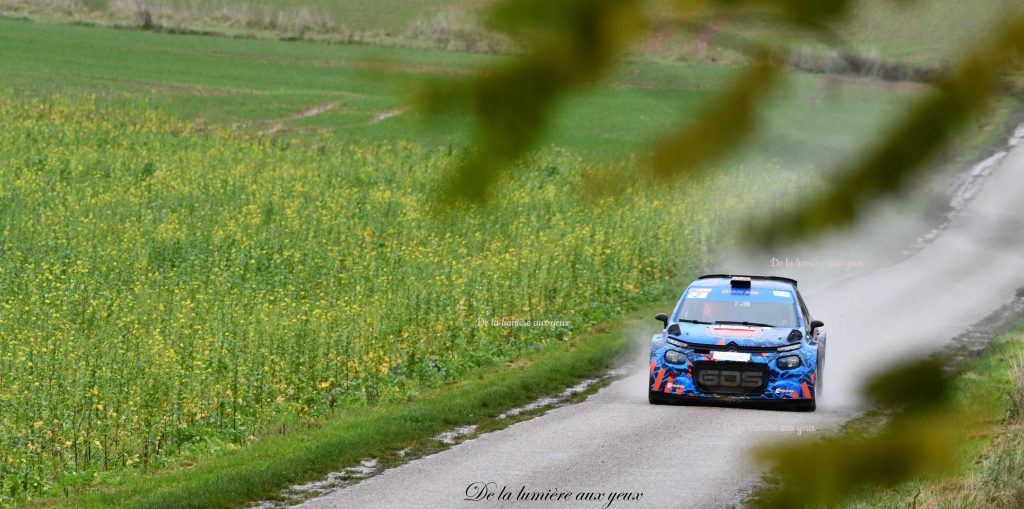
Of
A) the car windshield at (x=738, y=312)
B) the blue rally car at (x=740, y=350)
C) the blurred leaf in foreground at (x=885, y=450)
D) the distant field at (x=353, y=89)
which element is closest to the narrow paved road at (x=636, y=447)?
the blue rally car at (x=740, y=350)

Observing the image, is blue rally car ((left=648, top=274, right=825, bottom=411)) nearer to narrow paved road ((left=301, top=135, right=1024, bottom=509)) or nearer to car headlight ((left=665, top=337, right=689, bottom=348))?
car headlight ((left=665, top=337, right=689, bottom=348))

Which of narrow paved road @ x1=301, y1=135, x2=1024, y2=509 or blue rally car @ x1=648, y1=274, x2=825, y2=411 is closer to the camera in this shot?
narrow paved road @ x1=301, y1=135, x2=1024, y2=509

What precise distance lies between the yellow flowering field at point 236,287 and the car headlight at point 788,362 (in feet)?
7.91

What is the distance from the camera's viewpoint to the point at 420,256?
83.4ft

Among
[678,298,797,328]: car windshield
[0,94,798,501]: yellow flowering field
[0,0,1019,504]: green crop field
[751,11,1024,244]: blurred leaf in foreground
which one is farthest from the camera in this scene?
[678,298,797,328]: car windshield

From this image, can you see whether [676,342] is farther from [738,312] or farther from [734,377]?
[738,312]

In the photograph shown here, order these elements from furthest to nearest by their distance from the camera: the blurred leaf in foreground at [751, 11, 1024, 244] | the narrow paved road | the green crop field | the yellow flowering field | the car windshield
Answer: the car windshield → the yellow flowering field → the narrow paved road → the green crop field → the blurred leaf in foreground at [751, 11, 1024, 244]

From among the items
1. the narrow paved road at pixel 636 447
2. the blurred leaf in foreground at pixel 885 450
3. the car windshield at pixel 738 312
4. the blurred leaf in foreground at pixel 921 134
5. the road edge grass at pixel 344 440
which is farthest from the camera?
the car windshield at pixel 738 312

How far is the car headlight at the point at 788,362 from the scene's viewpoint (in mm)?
14828

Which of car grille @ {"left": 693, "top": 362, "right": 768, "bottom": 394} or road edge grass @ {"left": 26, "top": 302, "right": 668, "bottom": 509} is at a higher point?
car grille @ {"left": 693, "top": 362, "right": 768, "bottom": 394}

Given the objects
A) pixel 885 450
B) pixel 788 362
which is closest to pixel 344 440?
pixel 788 362

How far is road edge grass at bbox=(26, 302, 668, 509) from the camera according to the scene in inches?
474

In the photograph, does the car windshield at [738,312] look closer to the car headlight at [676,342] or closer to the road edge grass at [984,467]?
the car headlight at [676,342]

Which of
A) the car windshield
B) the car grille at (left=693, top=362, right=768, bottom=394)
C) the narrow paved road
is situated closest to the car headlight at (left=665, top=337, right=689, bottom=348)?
the car grille at (left=693, top=362, right=768, bottom=394)
